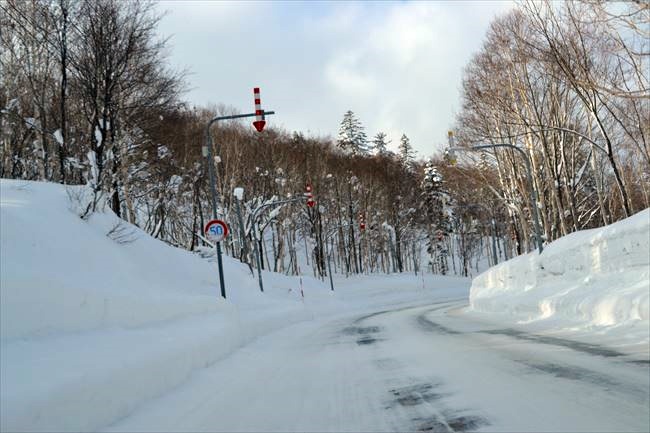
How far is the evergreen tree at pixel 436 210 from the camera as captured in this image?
219 feet

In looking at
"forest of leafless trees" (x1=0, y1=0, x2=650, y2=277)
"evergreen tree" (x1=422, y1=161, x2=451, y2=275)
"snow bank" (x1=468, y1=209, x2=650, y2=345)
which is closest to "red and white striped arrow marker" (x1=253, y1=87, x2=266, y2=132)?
"forest of leafless trees" (x1=0, y1=0, x2=650, y2=277)

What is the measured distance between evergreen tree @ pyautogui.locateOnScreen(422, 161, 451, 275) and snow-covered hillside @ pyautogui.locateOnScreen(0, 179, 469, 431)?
54321mm

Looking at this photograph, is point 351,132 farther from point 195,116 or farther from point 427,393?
point 427,393

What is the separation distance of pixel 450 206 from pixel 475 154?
1725 inches

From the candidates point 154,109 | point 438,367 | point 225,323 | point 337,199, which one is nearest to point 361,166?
point 337,199

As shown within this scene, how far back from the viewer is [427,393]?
5586 millimetres

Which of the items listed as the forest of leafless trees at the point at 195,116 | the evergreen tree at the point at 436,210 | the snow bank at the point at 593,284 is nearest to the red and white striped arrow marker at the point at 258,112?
the forest of leafless trees at the point at 195,116

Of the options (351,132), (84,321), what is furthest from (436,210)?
(84,321)

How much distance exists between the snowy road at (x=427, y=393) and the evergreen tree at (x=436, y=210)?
190ft

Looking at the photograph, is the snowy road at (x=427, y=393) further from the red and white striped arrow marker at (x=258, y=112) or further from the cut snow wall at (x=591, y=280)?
the red and white striped arrow marker at (x=258, y=112)

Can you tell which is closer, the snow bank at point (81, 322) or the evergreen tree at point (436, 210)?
the snow bank at point (81, 322)

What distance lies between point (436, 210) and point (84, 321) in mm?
64412

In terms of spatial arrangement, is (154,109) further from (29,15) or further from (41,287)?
(41,287)

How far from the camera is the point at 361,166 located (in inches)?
2096
